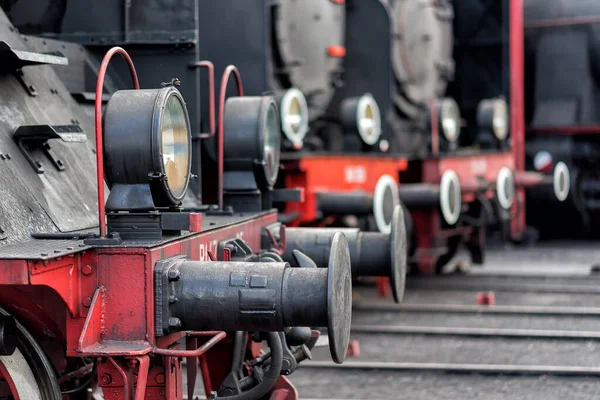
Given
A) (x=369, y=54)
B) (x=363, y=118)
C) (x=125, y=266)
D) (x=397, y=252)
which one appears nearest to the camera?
(x=125, y=266)

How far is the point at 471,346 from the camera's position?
22.0 feet

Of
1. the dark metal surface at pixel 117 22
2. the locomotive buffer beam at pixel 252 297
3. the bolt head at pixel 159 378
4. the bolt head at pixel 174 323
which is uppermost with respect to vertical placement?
the dark metal surface at pixel 117 22

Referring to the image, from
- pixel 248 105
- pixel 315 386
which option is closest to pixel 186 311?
pixel 248 105

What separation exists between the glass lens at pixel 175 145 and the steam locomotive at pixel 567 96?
10.1 meters

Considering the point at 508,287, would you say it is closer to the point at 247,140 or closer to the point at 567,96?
the point at 567,96

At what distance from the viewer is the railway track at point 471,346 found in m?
5.50

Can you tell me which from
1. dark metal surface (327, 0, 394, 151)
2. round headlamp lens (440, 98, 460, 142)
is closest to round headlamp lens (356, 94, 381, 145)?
dark metal surface (327, 0, 394, 151)

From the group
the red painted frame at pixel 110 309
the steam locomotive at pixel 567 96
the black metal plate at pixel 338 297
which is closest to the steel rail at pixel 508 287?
the steam locomotive at pixel 567 96

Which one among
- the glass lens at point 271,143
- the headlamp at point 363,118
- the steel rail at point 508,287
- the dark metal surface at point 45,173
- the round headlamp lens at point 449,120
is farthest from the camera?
the round headlamp lens at point 449,120

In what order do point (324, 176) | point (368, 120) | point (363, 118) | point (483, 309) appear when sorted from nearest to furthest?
1. point (324, 176)
2. point (483, 309)
3. point (363, 118)
4. point (368, 120)

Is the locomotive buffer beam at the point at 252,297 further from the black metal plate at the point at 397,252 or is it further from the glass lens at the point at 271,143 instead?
the glass lens at the point at 271,143

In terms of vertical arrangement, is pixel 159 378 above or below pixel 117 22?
below

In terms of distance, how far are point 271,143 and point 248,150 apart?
225 millimetres

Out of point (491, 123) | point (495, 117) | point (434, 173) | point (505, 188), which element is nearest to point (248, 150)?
point (434, 173)
